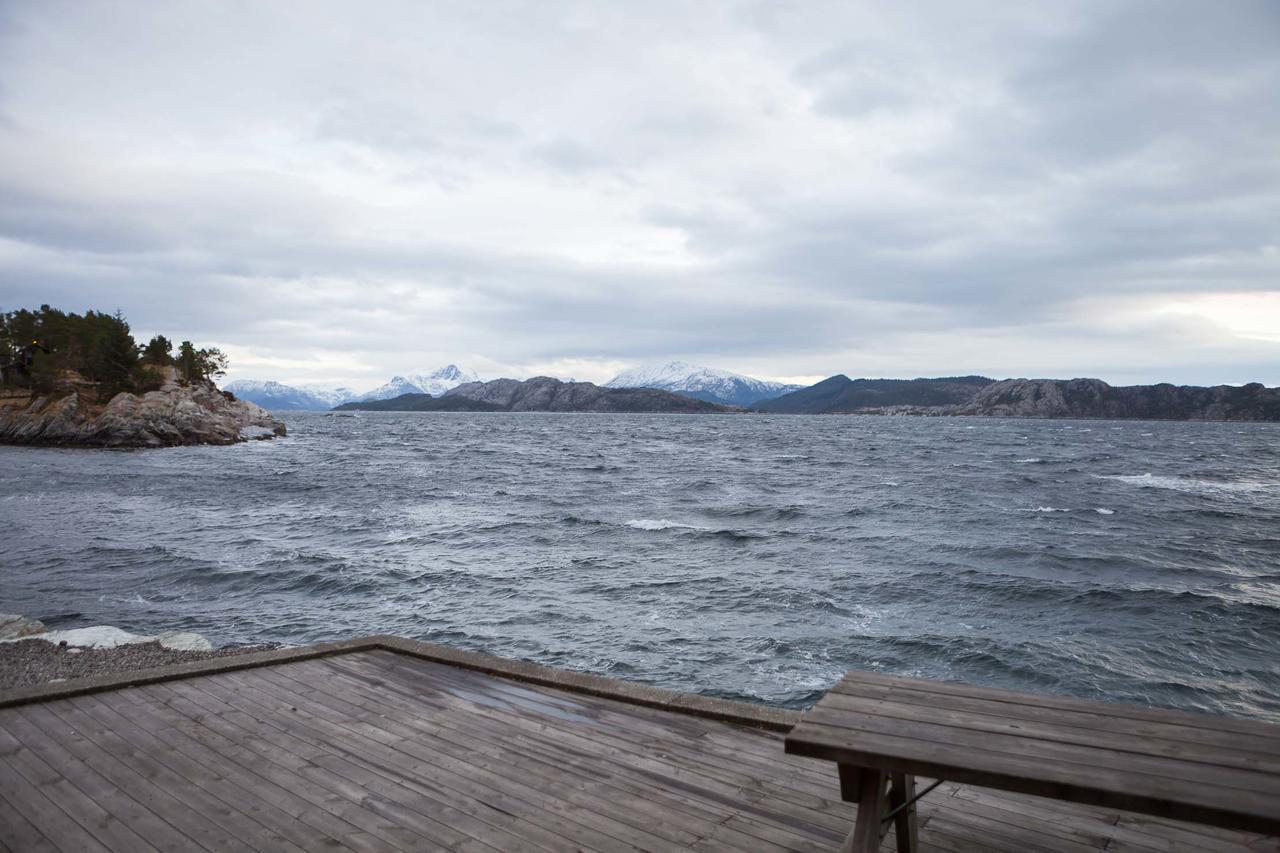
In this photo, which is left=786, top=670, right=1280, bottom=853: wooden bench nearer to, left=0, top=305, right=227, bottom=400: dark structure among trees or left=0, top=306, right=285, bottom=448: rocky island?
left=0, top=306, right=285, bottom=448: rocky island

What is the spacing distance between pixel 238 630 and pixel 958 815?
565 inches

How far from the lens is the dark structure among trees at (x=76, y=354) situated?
7494 cm

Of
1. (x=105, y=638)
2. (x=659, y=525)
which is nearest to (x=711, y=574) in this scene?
(x=659, y=525)

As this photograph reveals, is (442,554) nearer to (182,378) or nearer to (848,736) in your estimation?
(848,736)

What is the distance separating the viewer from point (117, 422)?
2559 inches

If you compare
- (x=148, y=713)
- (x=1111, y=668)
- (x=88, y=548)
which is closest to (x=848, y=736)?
(x=148, y=713)

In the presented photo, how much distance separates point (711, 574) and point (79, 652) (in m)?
13.8

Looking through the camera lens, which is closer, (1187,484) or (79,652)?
(79,652)

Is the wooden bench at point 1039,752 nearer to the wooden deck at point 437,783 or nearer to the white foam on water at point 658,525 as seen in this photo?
the wooden deck at point 437,783

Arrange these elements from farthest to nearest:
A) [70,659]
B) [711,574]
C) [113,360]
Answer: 1. [113,360]
2. [711,574]
3. [70,659]

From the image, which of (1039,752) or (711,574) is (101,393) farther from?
(1039,752)

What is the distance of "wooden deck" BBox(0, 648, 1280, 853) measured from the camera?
4.31m

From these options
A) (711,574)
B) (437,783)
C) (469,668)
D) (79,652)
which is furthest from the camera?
(711,574)

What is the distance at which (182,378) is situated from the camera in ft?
295
